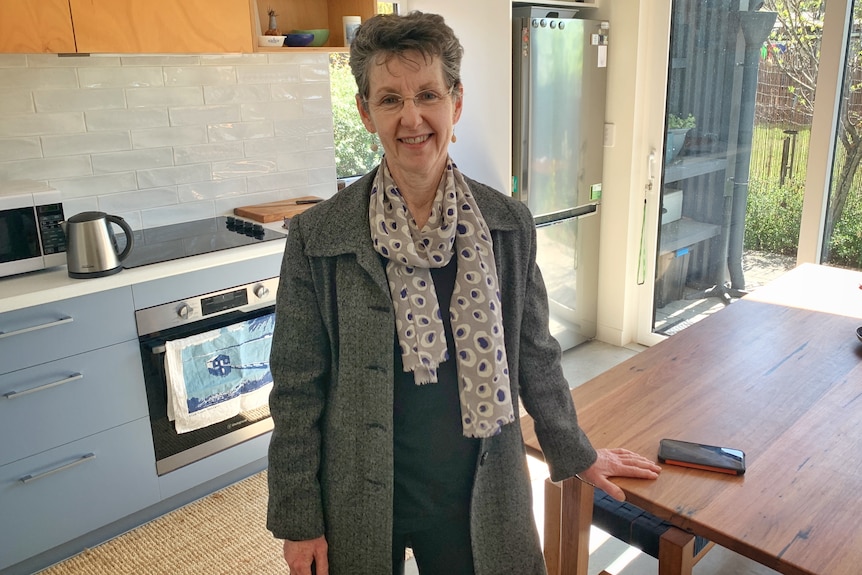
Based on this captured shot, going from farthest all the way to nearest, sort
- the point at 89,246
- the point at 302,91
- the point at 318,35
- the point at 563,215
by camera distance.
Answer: the point at 563,215 → the point at 302,91 → the point at 318,35 → the point at 89,246

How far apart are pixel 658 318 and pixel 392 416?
10.4 feet

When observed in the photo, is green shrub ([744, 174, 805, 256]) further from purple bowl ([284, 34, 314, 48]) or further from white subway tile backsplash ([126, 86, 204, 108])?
white subway tile backsplash ([126, 86, 204, 108])

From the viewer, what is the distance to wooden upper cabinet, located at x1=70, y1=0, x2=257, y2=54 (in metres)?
2.41

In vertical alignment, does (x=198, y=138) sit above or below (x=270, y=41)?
below

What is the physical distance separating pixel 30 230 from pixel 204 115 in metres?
0.94

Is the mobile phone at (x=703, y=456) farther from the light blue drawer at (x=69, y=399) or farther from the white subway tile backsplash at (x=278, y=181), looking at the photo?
the white subway tile backsplash at (x=278, y=181)

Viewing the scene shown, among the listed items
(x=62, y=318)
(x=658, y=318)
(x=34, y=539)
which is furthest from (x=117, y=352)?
(x=658, y=318)

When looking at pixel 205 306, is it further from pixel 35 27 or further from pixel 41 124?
pixel 35 27

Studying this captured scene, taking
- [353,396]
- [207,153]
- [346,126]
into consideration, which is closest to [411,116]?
[353,396]

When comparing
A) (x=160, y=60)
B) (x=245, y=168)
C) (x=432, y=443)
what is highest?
(x=160, y=60)

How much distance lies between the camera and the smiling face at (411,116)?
1.21 meters

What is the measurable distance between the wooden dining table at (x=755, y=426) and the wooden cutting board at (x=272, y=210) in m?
1.66

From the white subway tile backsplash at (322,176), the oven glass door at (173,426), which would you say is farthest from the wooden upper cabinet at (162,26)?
the oven glass door at (173,426)

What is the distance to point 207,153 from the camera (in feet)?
10.2
